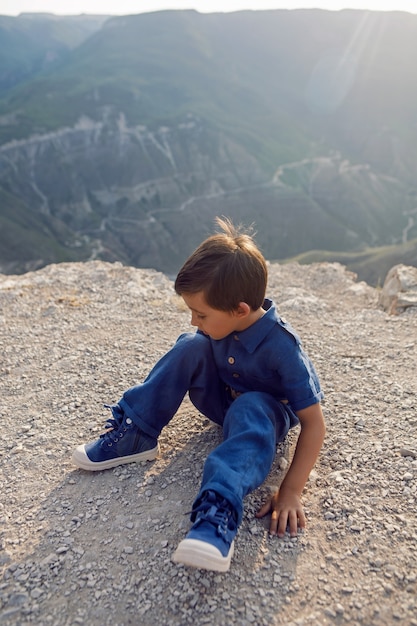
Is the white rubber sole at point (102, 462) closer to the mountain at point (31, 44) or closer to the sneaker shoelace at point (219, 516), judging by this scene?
the sneaker shoelace at point (219, 516)

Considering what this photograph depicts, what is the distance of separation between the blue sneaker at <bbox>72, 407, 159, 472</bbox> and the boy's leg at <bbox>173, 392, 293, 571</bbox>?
70 cm

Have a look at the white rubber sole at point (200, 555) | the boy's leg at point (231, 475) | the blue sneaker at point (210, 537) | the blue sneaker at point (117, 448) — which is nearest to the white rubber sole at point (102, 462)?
the blue sneaker at point (117, 448)

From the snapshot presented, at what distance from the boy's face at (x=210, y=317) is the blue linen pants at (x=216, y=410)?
26 cm

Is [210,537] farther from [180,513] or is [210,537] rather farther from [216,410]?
[216,410]

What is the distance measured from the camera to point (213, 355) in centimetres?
329

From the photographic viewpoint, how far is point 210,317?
2.95 m

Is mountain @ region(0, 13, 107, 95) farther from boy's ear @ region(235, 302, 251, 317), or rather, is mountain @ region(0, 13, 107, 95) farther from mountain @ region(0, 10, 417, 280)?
boy's ear @ region(235, 302, 251, 317)

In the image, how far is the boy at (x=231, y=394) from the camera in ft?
8.61

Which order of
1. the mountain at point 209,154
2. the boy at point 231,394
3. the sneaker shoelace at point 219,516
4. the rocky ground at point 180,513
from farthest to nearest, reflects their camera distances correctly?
the mountain at point 209,154 < the boy at point 231,394 < the rocky ground at point 180,513 < the sneaker shoelace at point 219,516

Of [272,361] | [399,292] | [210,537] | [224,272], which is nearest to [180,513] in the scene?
[210,537]

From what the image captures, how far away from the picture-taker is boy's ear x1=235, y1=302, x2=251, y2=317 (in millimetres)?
2885

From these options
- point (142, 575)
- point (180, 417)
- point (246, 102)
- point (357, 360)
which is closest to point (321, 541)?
point (142, 575)

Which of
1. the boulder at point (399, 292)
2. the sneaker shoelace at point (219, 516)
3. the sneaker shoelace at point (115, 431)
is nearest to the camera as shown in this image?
the sneaker shoelace at point (219, 516)

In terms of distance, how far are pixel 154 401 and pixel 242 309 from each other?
35.6 inches
